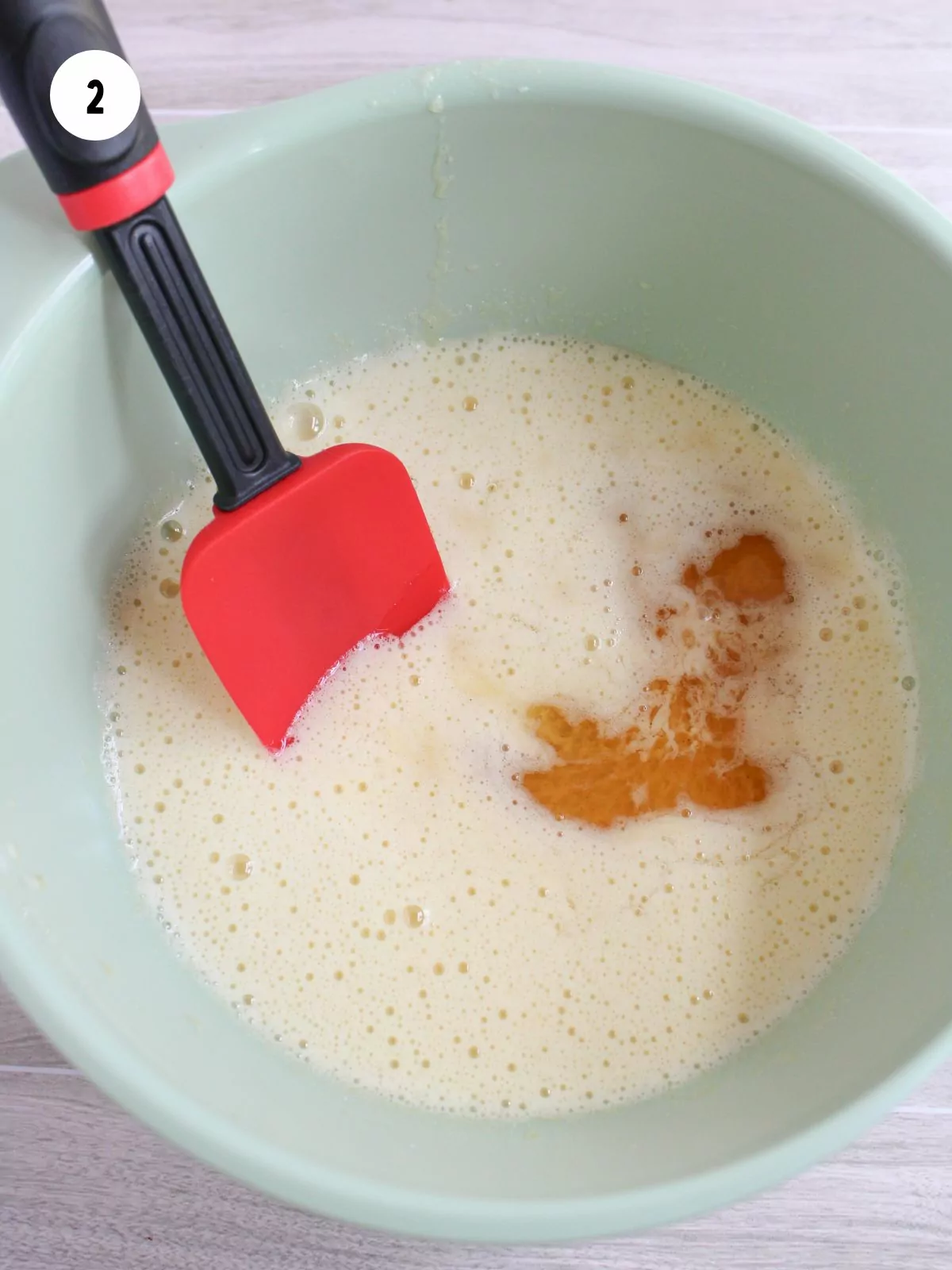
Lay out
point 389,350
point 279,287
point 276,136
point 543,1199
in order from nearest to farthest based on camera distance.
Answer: point 543,1199
point 276,136
point 279,287
point 389,350

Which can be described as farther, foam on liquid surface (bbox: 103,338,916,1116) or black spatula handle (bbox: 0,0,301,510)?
foam on liquid surface (bbox: 103,338,916,1116)

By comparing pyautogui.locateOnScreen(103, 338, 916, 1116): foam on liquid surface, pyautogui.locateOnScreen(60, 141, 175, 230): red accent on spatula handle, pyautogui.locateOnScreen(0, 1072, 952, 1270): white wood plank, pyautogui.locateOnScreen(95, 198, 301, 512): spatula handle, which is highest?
pyautogui.locateOnScreen(60, 141, 175, 230): red accent on spatula handle

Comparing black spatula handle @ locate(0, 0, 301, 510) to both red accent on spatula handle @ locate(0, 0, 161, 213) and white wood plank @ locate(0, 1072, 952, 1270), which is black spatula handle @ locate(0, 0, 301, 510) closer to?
red accent on spatula handle @ locate(0, 0, 161, 213)

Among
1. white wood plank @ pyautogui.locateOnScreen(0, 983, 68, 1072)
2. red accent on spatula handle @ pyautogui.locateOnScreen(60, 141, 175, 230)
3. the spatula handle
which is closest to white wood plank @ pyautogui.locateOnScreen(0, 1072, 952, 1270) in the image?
white wood plank @ pyautogui.locateOnScreen(0, 983, 68, 1072)

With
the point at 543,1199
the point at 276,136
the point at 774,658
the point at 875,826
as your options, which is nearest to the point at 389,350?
the point at 276,136

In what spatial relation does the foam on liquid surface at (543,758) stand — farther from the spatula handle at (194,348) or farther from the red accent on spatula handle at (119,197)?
the red accent on spatula handle at (119,197)

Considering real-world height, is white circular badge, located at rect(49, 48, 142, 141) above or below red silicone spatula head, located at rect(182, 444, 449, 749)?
above

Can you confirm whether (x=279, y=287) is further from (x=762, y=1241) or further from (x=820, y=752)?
(x=762, y=1241)

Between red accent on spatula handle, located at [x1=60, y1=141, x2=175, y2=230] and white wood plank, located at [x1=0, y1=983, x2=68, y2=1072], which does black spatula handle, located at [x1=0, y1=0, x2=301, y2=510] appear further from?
white wood plank, located at [x1=0, y1=983, x2=68, y2=1072]
